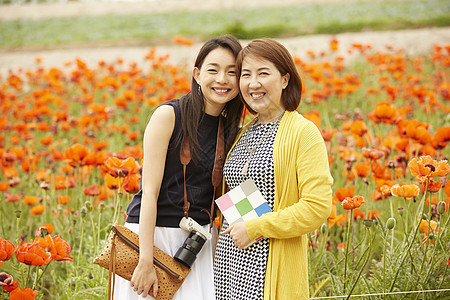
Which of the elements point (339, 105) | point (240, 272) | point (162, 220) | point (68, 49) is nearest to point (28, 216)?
point (162, 220)

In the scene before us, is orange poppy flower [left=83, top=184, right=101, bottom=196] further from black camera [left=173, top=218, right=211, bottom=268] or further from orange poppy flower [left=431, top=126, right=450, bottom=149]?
orange poppy flower [left=431, top=126, right=450, bottom=149]

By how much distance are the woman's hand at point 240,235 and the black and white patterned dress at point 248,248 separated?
67mm

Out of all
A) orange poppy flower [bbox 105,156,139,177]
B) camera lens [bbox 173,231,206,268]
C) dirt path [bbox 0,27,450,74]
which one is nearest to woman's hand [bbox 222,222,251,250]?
camera lens [bbox 173,231,206,268]

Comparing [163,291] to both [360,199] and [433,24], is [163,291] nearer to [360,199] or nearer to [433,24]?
[360,199]

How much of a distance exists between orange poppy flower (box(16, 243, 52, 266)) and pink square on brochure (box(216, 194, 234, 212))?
1.93 feet

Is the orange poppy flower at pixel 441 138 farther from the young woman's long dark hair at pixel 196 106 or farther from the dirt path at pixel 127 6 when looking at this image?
the dirt path at pixel 127 6

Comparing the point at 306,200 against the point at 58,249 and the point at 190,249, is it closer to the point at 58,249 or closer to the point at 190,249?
the point at 190,249

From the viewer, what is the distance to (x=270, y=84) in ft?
4.88

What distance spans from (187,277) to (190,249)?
0.13 m

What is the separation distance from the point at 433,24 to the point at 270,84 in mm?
7064

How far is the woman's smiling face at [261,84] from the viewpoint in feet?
4.88

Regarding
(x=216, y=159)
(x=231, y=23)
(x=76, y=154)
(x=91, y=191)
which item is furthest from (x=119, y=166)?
(x=231, y=23)

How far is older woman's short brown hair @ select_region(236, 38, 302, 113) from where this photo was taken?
4.86 ft

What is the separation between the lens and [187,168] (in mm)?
1638
